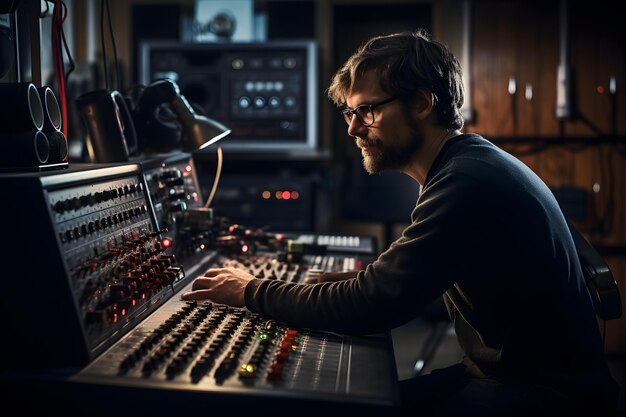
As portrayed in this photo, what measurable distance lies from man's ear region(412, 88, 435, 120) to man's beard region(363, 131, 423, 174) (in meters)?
0.04

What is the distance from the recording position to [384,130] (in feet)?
5.14

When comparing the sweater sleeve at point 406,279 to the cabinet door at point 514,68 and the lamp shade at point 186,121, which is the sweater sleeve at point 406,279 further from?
the cabinet door at point 514,68

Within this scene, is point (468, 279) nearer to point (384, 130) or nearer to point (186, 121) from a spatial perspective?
point (384, 130)

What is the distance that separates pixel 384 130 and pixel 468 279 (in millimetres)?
430

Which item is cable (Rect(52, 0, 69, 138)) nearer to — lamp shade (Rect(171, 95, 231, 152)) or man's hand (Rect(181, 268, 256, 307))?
lamp shade (Rect(171, 95, 231, 152))

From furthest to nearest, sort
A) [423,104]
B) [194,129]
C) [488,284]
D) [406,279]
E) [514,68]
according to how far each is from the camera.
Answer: [514,68]
[194,129]
[423,104]
[488,284]
[406,279]

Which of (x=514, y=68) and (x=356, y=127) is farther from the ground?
(x=514, y=68)

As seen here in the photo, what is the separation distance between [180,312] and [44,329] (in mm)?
325

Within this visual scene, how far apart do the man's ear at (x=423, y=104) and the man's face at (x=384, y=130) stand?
0.07 feet

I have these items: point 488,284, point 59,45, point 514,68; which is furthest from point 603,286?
point 514,68

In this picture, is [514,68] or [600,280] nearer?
[600,280]

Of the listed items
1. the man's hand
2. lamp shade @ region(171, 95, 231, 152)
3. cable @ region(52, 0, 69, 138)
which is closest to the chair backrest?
the man's hand

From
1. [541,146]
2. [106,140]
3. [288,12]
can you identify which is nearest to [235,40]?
[288,12]

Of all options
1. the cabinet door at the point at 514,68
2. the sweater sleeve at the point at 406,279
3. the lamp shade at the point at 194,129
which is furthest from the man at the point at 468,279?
the cabinet door at the point at 514,68
